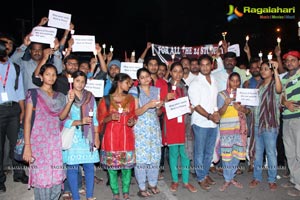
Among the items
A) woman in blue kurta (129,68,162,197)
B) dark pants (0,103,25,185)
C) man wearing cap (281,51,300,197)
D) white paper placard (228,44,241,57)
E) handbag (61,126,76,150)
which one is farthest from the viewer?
white paper placard (228,44,241,57)

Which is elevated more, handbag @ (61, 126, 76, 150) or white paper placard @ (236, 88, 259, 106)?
white paper placard @ (236, 88, 259, 106)

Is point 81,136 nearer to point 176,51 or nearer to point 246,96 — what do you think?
point 246,96

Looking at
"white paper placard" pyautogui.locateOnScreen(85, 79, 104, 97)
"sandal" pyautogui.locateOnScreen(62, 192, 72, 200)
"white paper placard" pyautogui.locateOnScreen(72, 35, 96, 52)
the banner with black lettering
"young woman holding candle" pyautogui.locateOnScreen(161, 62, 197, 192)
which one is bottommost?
"sandal" pyautogui.locateOnScreen(62, 192, 72, 200)

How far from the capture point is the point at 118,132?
452cm

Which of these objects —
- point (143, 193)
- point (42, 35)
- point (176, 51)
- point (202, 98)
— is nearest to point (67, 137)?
point (143, 193)

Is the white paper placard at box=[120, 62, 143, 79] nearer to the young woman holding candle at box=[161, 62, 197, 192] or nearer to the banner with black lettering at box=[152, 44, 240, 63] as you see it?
the young woman holding candle at box=[161, 62, 197, 192]

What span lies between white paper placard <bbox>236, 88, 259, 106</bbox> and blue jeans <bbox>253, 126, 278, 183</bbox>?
53 centimetres

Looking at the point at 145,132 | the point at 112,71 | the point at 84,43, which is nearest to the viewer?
the point at 145,132

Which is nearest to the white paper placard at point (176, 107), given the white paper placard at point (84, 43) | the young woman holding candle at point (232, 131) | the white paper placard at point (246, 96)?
the young woman holding candle at point (232, 131)

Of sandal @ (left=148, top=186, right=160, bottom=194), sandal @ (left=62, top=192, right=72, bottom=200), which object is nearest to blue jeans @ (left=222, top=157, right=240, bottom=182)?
sandal @ (left=148, top=186, right=160, bottom=194)

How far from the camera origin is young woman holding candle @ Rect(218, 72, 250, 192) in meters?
5.39

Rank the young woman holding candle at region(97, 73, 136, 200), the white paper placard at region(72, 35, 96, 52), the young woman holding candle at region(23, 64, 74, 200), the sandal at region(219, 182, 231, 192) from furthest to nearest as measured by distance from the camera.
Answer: the white paper placard at region(72, 35, 96, 52) < the sandal at region(219, 182, 231, 192) < the young woman holding candle at region(97, 73, 136, 200) < the young woman holding candle at region(23, 64, 74, 200)

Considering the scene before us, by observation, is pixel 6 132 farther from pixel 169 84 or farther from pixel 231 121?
pixel 231 121

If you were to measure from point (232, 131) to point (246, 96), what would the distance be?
26.3 inches
